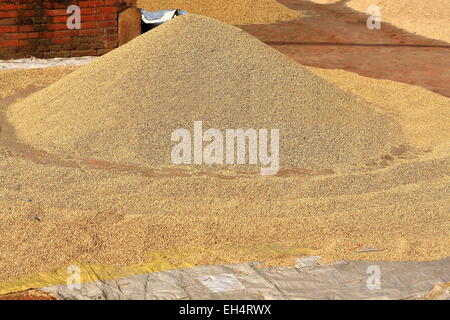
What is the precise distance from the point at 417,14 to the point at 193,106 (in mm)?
8523

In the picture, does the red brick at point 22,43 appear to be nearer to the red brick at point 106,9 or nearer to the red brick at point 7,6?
the red brick at point 7,6

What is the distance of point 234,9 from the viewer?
13.5 m

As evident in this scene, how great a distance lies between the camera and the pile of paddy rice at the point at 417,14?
11.9m

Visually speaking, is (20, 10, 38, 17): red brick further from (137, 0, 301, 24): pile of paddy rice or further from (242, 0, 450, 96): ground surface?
(137, 0, 301, 24): pile of paddy rice

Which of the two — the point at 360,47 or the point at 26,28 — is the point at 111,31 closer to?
the point at 26,28

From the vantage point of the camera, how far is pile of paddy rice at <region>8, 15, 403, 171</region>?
5.76 metres

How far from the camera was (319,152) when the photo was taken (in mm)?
5758

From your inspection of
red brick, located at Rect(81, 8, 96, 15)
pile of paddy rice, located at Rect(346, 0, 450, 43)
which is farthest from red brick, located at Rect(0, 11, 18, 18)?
pile of paddy rice, located at Rect(346, 0, 450, 43)

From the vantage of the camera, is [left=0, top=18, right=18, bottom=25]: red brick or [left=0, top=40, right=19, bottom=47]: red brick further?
[left=0, top=40, right=19, bottom=47]: red brick

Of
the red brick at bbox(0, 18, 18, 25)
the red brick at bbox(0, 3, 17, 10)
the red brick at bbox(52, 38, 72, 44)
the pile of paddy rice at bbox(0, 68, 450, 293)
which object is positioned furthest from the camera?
the red brick at bbox(52, 38, 72, 44)

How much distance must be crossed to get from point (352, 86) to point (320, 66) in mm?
1473

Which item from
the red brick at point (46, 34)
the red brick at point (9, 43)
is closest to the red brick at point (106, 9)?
the red brick at point (46, 34)

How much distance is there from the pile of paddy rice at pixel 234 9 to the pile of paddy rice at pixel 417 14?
175 centimetres

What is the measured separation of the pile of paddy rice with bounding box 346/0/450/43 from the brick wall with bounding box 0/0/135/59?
5.42 meters
